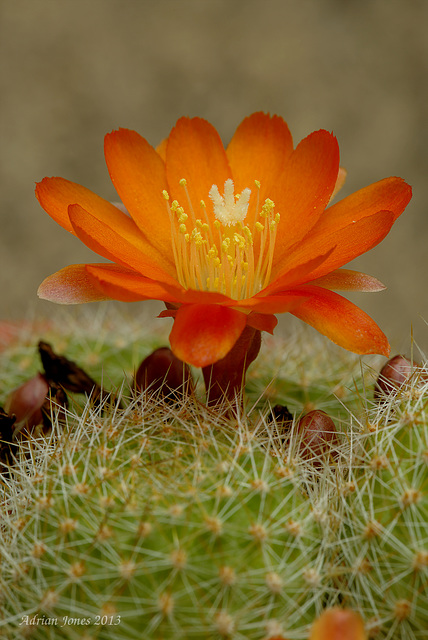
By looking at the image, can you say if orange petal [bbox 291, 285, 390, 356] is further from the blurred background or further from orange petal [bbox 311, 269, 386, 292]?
the blurred background

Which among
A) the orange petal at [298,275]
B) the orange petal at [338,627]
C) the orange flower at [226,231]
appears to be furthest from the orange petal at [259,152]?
the orange petal at [338,627]

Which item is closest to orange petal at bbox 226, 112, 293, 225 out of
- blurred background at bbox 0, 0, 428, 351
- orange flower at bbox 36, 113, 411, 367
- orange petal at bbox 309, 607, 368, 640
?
orange flower at bbox 36, 113, 411, 367

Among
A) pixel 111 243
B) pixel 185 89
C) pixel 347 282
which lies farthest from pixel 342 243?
pixel 185 89

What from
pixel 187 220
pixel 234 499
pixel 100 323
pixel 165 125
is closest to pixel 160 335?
pixel 100 323

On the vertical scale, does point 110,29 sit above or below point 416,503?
above

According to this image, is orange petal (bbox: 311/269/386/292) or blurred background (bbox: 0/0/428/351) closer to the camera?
orange petal (bbox: 311/269/386/292)

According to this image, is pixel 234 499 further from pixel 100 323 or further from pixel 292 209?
pixel 100 323
